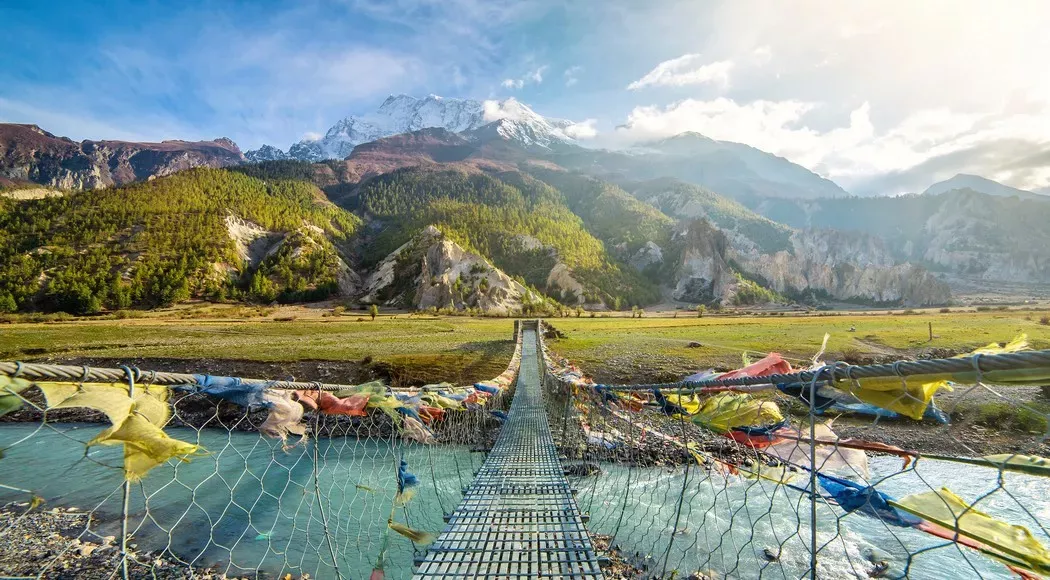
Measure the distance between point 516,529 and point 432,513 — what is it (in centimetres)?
384

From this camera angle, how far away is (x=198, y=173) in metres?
114

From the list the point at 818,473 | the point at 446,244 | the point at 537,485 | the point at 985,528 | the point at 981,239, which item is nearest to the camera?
the point at 985,528

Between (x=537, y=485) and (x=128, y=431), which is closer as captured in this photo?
(x=128, y=431)

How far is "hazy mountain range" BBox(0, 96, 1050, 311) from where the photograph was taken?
7150 centimetres

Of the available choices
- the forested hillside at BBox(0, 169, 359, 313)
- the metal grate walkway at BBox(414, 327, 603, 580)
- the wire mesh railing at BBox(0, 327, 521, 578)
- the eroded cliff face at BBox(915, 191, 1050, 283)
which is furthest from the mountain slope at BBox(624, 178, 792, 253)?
the metal grate walkway at BBox(414, 327, 603, 580)

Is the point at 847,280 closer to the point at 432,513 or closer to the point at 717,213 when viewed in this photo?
the point at 717,213

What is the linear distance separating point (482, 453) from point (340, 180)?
185138 mm

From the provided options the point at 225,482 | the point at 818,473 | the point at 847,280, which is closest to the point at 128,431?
the point at 818,473

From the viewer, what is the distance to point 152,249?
7669 cm

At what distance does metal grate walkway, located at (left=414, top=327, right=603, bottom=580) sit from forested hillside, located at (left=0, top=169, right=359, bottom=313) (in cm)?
7861

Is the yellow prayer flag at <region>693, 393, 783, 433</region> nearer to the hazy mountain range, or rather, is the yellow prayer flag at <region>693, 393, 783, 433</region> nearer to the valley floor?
the valley floor

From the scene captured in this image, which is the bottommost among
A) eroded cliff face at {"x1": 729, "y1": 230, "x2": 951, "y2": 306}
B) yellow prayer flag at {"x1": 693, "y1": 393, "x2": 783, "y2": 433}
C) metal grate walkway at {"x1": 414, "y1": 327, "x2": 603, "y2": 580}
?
metal grate walkway at {"x1": 414, "y1": 327, "x2": 603, "y2": 580}

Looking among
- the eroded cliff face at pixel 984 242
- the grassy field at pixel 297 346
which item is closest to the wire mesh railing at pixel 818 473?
the grassy field at pixel 297 346

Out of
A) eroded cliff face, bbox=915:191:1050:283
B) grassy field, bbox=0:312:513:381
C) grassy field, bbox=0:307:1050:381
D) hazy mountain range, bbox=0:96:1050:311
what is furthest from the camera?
eroded cliff face, bbox=915:191:1050:283
